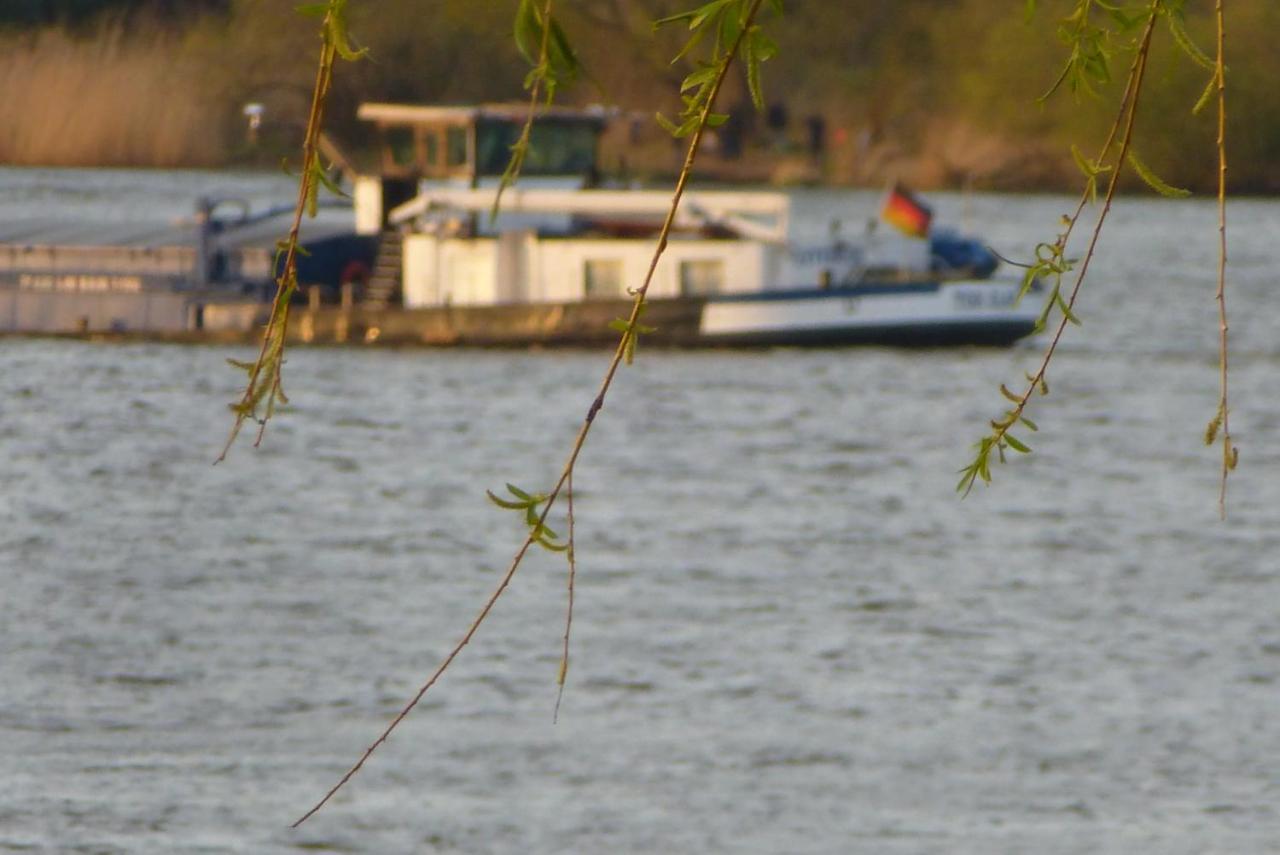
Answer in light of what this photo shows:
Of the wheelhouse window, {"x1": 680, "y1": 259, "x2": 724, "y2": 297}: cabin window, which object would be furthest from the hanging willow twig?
the wheelhouse window

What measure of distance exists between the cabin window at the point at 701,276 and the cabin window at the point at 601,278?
862 millimetres

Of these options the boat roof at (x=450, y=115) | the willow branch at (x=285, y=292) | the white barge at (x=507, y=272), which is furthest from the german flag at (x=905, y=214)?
the willow branch at (x=285, y=292)

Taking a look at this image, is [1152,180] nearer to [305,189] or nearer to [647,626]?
[305,189]

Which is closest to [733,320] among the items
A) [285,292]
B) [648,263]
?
[648,263]

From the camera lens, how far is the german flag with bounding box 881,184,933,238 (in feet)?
117

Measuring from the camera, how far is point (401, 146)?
3784 centimetres

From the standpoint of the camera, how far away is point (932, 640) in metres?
16.2

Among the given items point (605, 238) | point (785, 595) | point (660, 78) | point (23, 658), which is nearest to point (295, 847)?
point (23, 658)

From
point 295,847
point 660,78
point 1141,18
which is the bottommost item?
point 295,847

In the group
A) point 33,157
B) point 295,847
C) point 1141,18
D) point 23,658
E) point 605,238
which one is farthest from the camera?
point 605,238

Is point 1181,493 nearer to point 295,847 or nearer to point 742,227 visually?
point 742,227

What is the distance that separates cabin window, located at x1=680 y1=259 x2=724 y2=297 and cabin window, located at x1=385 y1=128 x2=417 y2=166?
15.0ft

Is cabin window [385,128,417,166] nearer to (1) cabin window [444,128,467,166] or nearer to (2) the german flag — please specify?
(1) cabin window [444,128,467,166]

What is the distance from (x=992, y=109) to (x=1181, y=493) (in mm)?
57855
